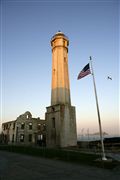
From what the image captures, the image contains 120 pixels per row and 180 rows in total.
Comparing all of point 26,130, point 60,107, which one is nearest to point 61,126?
point 60,107

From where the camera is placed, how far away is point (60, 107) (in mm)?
36375

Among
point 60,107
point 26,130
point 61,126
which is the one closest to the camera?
point 61,126

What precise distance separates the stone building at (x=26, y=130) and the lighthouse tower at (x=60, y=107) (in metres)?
22.2

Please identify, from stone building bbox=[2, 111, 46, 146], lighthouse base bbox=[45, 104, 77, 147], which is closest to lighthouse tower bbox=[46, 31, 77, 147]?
lighthouse base bbox=[45, 104, 77, 147]

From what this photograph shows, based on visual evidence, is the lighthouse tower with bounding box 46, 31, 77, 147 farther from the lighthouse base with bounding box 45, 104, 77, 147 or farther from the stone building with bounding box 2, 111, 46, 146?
the stone building with bounding box 2, 111, 46, 146

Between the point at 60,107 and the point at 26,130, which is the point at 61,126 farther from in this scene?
the point at 26,130

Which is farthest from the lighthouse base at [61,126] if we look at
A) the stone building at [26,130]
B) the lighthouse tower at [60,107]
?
the stone building at [26,130]

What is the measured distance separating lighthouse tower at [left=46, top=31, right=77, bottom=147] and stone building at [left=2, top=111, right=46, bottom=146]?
72.7 ft

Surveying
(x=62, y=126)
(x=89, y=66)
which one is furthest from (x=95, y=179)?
(x=62, y=126)

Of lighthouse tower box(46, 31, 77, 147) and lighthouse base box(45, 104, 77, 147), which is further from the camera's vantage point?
lighthouse tower box(46, 31, 77, 147)

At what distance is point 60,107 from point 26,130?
27089mm

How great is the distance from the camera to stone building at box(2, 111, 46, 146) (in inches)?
2321

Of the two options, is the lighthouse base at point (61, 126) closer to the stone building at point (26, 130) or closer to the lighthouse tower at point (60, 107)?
the lighthouse tower at point (60, 107)

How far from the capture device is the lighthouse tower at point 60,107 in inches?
1404
